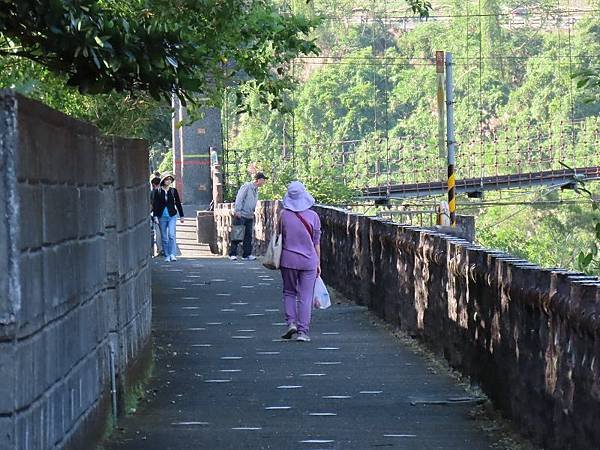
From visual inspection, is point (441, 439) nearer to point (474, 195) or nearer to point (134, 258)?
point (134, 258)

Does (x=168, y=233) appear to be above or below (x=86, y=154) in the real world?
below

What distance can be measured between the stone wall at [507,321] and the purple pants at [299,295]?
893 mm

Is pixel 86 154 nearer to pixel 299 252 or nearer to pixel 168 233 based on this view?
pixel 299 252

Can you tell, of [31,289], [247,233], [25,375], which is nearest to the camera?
[25,375]

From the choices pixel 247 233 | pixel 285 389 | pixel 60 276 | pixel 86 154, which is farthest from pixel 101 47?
pixel 247 233

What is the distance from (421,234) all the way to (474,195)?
5230 cm

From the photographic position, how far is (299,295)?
48.6 feet

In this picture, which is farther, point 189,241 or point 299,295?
point 189,241

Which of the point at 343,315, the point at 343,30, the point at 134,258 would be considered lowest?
the point at 343,315

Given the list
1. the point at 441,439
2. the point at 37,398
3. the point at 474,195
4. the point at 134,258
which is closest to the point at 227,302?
the point at 134,258

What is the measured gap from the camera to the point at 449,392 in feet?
36.1

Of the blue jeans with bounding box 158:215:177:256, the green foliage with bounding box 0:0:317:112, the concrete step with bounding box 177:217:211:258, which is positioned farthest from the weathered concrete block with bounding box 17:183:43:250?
the concrete step with bounding box 177:217:211:258

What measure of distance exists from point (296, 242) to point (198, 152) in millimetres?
28116

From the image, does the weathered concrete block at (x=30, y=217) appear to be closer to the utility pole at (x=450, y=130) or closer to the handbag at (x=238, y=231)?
the utility pole at (x=450, y=130)
